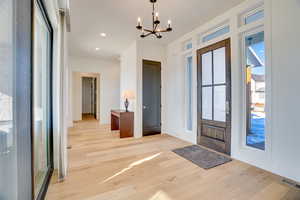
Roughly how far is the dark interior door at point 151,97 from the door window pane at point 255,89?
2636 mm

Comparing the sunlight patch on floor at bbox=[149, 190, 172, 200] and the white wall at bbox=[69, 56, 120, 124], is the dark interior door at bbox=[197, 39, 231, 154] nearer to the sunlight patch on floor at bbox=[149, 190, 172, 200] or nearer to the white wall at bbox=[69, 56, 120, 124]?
the sunlight patch on floor at bbox=[149, 190, 172, 200]

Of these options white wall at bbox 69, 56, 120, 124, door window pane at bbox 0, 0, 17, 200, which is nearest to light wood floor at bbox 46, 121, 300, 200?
door window pane at bbox 0, 0, 17, 200

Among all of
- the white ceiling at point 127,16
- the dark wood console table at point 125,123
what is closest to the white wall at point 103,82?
the white ceiling at point 127,16

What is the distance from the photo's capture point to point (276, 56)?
2.27m

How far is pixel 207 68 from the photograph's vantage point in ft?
11.8

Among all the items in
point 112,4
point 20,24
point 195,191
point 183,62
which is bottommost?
point 195,191

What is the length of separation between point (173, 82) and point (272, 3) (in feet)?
9.41

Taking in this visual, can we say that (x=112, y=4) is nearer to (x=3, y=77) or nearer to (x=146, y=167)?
(x=3, y=77)

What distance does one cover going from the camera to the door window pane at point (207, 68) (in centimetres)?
352

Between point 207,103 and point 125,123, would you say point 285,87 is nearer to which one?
point 207,103

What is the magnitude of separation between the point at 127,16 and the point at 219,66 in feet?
7.77

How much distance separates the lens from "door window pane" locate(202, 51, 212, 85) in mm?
3518

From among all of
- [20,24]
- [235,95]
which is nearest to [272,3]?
[235,95]

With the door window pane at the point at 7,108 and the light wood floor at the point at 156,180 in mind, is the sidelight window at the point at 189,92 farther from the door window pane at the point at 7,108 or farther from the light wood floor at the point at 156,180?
the door window pane at the point at 7,108
